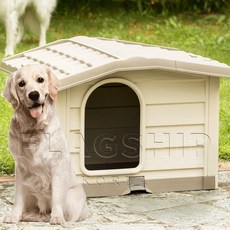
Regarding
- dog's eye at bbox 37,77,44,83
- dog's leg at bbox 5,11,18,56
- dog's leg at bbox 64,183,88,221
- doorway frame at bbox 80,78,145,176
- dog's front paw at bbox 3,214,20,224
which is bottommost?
dog's front paw at bbox 3,214,20,224

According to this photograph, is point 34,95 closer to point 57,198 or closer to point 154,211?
point 57,198

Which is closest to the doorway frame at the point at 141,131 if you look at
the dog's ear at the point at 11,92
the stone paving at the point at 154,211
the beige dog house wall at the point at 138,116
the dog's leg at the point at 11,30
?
the beige dog house wall at the point at 138,116

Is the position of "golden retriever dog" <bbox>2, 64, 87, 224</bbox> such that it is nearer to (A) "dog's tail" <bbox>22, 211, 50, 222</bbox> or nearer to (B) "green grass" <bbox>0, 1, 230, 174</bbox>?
(A) "dog's tail" <bbox>22, 211, 50, 222</bbox>

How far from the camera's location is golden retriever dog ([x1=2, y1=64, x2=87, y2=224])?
484 cm

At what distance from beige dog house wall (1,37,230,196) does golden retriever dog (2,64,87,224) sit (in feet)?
1.76

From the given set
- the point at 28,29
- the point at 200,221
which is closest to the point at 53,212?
the point at 200,221

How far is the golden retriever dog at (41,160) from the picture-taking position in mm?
4844

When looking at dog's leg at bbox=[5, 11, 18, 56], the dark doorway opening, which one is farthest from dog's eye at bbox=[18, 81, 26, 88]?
dog's leg at bbox=[5, 11, 18, 56]

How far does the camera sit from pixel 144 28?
485 inches

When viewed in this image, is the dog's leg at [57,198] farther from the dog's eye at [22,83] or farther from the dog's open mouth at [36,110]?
→ the dog's eye at [22,83]

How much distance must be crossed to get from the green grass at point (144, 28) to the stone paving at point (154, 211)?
184 inches

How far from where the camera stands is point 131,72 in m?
5.70

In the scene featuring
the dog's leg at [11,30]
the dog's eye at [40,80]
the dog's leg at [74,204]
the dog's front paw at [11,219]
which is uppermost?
the dog's leg at [11,30]

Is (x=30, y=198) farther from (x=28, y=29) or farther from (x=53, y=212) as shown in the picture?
(x=28, y=29)
